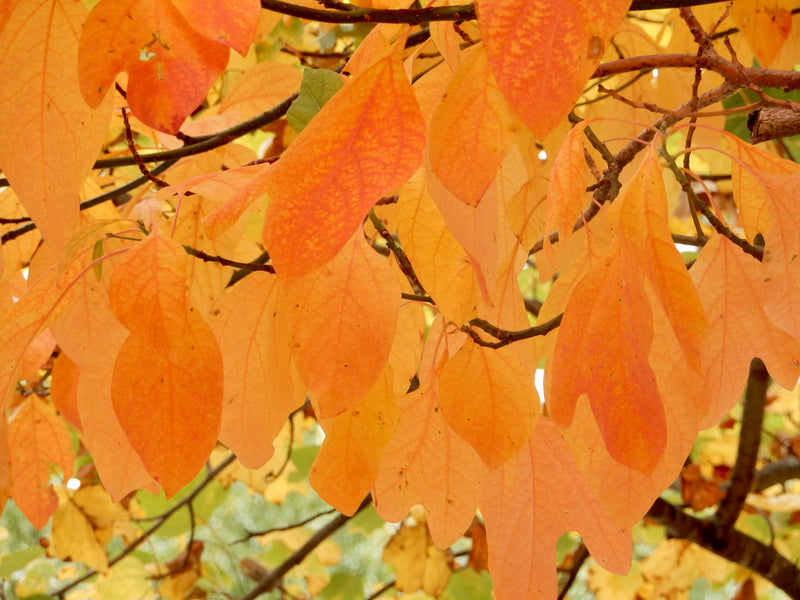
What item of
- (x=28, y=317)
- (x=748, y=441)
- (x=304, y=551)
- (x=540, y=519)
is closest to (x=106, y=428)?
(x=28, y=317)

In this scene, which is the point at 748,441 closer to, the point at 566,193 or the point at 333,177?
the point at 566,193

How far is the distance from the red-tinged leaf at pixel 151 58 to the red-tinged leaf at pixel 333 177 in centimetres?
6

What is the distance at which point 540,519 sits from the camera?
64 centimetres

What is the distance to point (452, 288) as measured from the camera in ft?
1.65

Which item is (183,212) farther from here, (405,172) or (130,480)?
(405,172)

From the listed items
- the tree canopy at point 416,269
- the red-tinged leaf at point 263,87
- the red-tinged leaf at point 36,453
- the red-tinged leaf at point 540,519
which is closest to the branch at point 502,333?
the tree canopy at point 416,269

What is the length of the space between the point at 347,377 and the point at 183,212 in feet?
1.46

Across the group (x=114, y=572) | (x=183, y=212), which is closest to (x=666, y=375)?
(x=183, y=212)

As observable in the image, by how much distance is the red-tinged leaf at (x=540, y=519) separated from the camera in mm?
608

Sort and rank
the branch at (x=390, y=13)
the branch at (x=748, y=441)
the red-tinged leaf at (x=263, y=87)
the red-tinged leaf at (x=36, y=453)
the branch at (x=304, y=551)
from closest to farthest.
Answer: the branch at (x=390, y=13) < the red-tinged leaf at (x=263, y=87) < the red-tinged leaf at (x=36, y=453) < the branch at (x=748, y=441) < the branch at (x=304, y=551)

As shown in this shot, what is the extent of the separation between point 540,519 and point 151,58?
0.44 metres

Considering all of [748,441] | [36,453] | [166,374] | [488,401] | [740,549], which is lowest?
[740,549]

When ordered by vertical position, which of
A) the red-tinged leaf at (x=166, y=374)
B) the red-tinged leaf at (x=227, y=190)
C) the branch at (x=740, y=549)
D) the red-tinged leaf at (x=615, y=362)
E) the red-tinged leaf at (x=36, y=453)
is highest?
the red-tinged leaf at (x=227, y=190)

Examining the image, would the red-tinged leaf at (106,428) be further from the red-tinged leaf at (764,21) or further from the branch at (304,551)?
the branch at (304,551)
